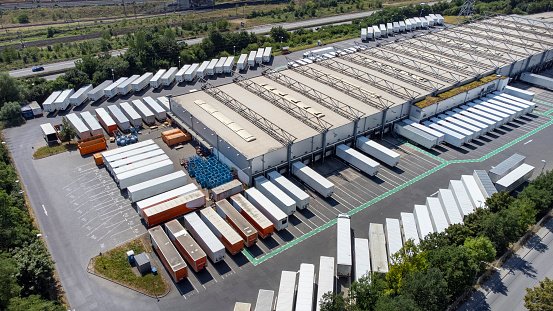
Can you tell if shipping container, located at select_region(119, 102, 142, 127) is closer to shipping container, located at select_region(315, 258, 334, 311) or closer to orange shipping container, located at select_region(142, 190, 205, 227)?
orange shipping container, located at select_region(142, 190, 205, 227)

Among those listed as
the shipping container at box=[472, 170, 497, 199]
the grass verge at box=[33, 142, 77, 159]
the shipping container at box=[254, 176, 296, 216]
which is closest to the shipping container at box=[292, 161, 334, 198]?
the shipping container at box=[254, 176, 296, 216]

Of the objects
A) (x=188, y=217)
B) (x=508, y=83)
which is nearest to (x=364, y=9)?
(x=508, y=83)

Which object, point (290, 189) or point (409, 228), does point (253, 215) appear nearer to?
point (290, 189)

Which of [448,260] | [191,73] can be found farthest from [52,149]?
[448,260]

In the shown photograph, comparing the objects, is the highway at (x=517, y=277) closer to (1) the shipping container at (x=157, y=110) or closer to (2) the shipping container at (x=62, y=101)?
(1) the shipping container at (x=157, y=110)

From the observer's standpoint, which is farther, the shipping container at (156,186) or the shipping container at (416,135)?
the shipping container at (416,135)

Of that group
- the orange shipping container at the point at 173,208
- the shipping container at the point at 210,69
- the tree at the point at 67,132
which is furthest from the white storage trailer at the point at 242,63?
the orange shipping container at the point at 173,208
